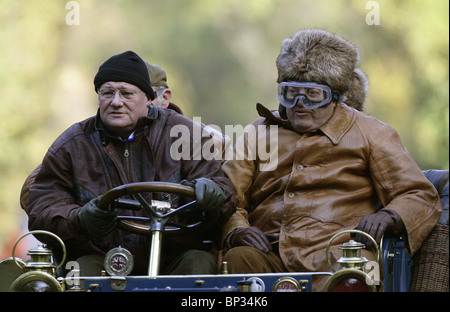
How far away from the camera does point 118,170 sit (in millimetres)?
4672

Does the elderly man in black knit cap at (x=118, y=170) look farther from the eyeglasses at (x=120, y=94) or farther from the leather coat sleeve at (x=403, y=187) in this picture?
the leather coat sleeve at (x=403, y=187)

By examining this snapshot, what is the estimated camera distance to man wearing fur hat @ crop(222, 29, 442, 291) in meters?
4.59

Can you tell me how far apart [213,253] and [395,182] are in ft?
3.40

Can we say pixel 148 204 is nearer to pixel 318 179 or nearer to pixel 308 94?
pixel 318 179

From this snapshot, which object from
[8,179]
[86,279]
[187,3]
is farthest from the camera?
[187,3]

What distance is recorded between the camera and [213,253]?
15.6ft

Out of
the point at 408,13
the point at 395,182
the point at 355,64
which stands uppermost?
the point at 408,13

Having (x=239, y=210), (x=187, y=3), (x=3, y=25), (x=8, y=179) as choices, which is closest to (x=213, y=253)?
(x=239, y=210)

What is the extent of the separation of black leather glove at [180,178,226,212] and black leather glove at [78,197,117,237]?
1.27ft

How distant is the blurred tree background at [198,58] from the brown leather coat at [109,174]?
26.6ft

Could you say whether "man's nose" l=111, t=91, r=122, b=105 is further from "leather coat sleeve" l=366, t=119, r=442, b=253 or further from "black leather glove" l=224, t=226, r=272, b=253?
"leather coat sleeve" l=366, t=119, r=442, b=253

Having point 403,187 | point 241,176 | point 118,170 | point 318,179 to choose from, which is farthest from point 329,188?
point 118,170

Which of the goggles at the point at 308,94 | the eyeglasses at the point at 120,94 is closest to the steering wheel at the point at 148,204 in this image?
the eyeglasses at the point at 120,94

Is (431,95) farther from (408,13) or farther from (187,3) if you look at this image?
(187,3)
